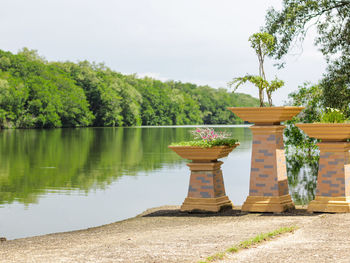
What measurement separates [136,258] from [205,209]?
4.36 metres

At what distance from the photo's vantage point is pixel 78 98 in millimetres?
93750

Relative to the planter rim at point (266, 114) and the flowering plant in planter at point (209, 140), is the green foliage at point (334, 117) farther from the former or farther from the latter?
the flowering plant in planter at point (209, 140)

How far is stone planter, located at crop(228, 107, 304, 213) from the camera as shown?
10.5 metres

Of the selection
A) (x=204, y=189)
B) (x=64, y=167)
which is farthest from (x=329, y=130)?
(x=64, y=167)

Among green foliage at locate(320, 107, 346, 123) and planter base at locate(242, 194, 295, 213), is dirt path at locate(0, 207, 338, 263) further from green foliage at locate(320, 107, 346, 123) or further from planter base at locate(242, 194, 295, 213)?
green foliage at locate(320, 107, 346, 123)

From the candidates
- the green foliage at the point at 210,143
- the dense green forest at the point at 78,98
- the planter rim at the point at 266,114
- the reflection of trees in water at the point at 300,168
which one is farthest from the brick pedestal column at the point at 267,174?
the dense green forest at the point at 78,98

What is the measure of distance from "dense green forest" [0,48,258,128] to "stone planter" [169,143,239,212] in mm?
70441

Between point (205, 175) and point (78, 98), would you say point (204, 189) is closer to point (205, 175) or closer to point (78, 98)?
point (205, 175)

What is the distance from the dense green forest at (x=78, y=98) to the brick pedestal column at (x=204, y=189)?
70.5 metres

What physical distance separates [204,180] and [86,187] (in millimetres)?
→ 10934

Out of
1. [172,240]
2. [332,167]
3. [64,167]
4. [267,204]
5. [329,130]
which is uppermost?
[329,130]

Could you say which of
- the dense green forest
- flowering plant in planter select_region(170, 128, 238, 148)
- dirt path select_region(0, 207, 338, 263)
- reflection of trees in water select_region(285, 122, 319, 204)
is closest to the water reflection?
reflection of trees in water select_region(285, 122, 319, 204)

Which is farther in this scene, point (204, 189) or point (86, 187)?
point (86, 187)

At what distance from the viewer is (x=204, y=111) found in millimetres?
150250
